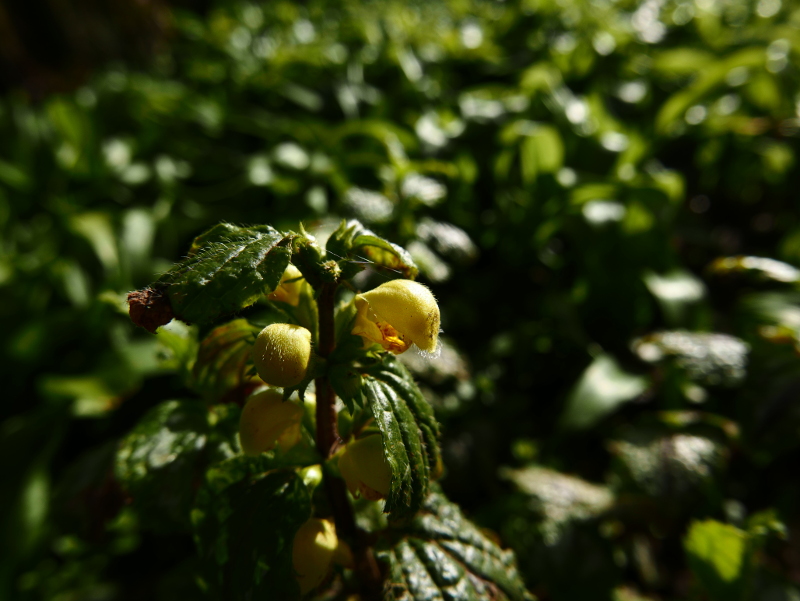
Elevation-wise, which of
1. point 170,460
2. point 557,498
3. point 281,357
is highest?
point 281,357

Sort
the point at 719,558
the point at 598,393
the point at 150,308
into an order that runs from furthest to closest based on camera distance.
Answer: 1. the point at 598,393
2. the point at 719,558
3. the point at 150,308

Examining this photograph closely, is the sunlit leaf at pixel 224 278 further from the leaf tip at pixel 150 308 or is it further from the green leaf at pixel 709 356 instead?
the green leaf at pixel 709 356

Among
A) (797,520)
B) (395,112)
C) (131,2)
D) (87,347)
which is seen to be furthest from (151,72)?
(797,520)

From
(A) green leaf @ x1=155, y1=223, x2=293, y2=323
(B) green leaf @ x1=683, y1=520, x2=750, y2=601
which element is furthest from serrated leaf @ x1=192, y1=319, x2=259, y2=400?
(B) green leaf @ x1=683, y1=520, x2=750, y2=601

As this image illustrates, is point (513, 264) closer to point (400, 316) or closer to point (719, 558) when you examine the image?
point (719, 558)

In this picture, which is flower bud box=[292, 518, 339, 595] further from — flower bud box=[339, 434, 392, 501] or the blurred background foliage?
the blurred background foliage

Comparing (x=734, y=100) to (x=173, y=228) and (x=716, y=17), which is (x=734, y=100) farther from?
(x=173, y=228)

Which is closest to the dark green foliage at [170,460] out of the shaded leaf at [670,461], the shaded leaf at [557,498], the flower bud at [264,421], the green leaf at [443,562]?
the flower bud at [264,421]

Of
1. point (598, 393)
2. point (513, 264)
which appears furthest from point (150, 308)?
point (513, 264)
